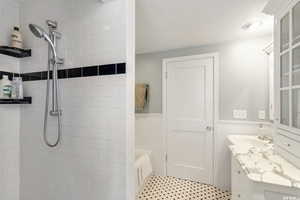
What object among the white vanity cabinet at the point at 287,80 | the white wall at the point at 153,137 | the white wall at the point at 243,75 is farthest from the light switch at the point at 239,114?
the white wall at the point at 153,137

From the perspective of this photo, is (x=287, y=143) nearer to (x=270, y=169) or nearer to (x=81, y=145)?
(x=270, y=169)

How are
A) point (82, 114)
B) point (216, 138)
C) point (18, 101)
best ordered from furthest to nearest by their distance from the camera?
1. point (216, 138)
2. point (18, 101)
3. point (82, 114)

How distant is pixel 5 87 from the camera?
57.8 inches

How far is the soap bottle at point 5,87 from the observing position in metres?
1.45

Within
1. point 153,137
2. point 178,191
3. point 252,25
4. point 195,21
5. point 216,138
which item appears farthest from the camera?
point 153,137

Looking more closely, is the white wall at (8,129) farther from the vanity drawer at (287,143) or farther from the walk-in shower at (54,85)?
the vanity drawer at (287,143)

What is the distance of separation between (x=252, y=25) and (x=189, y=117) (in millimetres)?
1519

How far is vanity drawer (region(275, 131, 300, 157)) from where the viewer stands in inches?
42.0

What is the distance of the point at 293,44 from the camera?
1.15 meters

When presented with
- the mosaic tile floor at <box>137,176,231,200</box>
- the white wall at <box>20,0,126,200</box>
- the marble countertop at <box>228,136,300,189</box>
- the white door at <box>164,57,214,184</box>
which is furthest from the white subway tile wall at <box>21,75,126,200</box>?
the white door at <box>164,57,214,184</box>

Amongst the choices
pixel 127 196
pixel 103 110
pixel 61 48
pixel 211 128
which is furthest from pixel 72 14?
pixel 211 128

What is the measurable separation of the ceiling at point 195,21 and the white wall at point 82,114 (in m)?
0.52

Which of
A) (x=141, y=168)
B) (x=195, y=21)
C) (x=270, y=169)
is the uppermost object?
(x=195, y=21)

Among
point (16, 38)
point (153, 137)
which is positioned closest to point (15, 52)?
point (16, 38)
